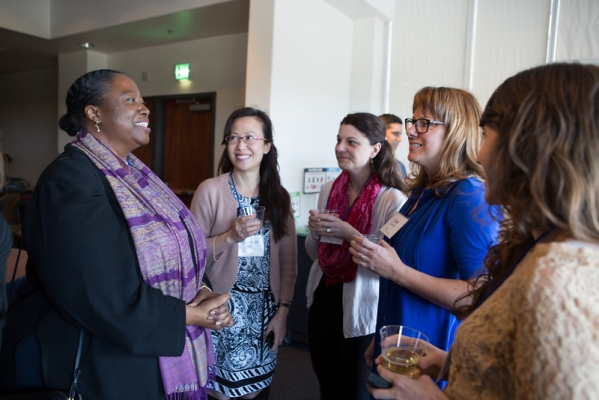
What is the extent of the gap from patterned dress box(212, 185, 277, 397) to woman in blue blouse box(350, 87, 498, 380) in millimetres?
603

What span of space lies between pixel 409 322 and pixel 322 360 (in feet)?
2.81

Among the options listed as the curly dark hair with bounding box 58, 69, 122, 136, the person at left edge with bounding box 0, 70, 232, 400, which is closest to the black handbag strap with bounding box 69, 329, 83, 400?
the person at left edge with bounding box 0, 70, 232, 400

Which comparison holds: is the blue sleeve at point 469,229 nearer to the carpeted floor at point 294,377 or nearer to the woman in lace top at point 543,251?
the woman in lace top at point 543,251

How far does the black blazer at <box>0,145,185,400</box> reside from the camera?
1.12 m

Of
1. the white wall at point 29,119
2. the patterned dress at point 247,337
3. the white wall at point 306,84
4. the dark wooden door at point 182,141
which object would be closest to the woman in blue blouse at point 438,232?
the patterned dress at point 247,337

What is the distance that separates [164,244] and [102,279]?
0.23m

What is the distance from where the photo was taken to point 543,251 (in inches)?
26.9

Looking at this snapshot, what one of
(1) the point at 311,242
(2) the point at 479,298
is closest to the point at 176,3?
(1) the point at 311,242

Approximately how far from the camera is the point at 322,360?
2.17 meters

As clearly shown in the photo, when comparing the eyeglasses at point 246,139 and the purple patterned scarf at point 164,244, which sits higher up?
the eyeglasses at point 246,139

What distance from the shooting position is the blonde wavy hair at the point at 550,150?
687mm

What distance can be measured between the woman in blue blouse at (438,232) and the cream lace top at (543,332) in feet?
2.00

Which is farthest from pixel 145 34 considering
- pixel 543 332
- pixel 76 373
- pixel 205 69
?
pixel 543 332

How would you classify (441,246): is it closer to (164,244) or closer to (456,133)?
(456,133)
